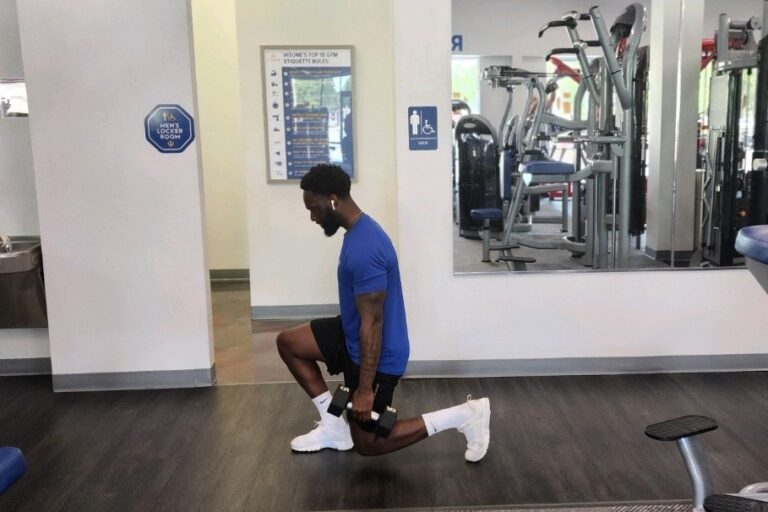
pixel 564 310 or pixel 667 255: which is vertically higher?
pixel 667 255

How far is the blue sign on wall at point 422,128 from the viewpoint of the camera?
12.3ft

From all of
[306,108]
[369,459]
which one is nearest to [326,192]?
[369,459]

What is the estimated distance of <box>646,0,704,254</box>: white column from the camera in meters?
4.18

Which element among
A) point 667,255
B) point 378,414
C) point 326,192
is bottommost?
point 378,414

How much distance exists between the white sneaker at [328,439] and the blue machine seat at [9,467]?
4.29ft

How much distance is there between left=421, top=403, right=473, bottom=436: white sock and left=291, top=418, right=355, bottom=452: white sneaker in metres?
0.41

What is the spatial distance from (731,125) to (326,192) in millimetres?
3192

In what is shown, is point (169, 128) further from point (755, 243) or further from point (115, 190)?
point (755, 243)

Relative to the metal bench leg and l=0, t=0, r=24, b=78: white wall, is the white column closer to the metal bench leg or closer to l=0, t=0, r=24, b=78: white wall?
the metal bench leg

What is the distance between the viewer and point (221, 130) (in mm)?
6438

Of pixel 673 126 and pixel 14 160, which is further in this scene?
pixel 673 126

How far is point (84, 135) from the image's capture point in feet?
12.1

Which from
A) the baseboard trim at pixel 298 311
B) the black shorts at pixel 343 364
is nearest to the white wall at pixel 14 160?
the baseboard trim at pixel 298 311

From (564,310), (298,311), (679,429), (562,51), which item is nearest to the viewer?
(679,429)
